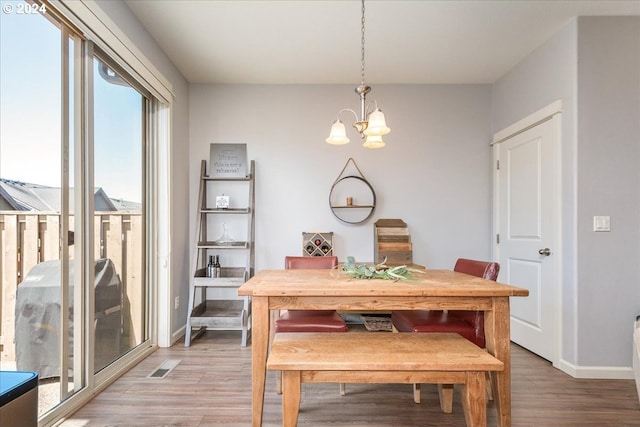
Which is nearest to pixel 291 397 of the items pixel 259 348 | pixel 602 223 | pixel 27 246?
pixel 259 348

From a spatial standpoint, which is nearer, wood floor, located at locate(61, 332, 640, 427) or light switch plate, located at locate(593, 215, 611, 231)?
wood floor, located at locate(61, 332, 640, 427)

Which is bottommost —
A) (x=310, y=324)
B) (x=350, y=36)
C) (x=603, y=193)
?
(x=310, y=324)

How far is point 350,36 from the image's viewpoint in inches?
105

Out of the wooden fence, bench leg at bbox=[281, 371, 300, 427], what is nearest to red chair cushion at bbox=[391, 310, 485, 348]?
bench leg at bbox=[281, 371, 300, 427]

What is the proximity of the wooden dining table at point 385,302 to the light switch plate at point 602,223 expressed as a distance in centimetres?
129

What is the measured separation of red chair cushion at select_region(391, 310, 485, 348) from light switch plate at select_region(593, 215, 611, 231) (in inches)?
50.0

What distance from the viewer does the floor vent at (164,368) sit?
238cm

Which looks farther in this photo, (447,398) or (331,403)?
(331,403)

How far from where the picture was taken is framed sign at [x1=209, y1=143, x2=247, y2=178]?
138 inches

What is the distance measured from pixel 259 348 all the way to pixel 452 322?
122 cm

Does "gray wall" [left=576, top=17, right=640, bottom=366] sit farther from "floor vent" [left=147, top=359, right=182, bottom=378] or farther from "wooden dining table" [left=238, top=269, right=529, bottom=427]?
"floor vent" [left=147, top=359, right=182, bottom=378]

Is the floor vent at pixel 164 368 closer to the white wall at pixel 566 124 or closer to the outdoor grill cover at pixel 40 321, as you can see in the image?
the outdoor grill cover at pixel 40 321

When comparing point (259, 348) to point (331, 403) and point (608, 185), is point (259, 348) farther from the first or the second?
point (608, 185)

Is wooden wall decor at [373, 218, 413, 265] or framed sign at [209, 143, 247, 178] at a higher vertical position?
framed sign at [209, 143, 247, 178]
